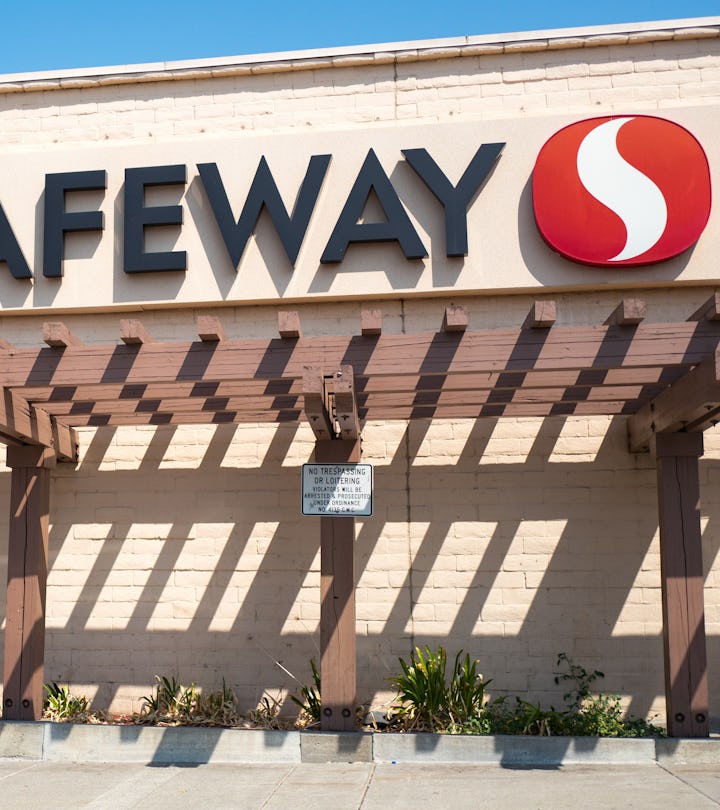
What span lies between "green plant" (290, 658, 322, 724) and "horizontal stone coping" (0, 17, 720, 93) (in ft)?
19.9

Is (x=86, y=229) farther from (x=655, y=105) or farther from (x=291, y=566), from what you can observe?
(x=655, y=105)

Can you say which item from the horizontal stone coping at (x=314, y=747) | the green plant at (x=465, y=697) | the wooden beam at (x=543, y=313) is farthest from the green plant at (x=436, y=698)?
Result: the wooden beam at (x=543, y=313)

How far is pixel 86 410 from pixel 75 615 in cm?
210

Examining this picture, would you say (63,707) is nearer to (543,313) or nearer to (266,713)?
(266,713)

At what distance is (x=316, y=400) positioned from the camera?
636cm

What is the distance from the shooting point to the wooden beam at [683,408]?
238 inches

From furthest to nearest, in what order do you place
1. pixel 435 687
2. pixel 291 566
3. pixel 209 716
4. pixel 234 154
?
pixel 234 154, pixel 291 566, pixel 209 716, pixel 435 687

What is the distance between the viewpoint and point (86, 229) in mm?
9008

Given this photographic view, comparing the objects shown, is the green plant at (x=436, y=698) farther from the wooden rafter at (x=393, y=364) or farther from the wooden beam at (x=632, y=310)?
the wooden beam at (x=632, y=310)

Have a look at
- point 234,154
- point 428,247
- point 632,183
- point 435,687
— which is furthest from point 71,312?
point 632,183

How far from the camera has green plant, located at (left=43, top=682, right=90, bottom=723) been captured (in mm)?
7848

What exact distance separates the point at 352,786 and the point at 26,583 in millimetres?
3414

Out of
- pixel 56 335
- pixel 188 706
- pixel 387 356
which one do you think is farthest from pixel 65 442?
pixel 387 356

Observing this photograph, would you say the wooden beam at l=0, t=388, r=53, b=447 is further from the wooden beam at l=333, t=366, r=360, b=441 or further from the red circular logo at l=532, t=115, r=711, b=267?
the red circular logo at l=532, t=115, r=711, b=267
